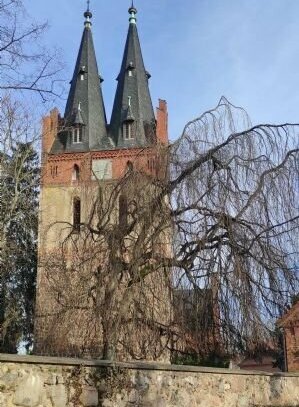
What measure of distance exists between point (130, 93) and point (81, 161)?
1799cm

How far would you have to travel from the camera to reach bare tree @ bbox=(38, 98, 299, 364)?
9109 millimetres

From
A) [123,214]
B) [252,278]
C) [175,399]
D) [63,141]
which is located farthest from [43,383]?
[63,141]

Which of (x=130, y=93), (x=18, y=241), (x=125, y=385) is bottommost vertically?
(x=125, y=385)

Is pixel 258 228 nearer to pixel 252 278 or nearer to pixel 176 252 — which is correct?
pixel 252 278

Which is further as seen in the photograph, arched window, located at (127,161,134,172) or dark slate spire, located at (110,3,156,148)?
dark slate spire, located at (110,3,156,148)

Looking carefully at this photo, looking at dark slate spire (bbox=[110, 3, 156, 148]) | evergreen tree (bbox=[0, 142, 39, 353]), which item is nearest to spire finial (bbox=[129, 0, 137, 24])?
dark slate spire (bbox=[110, 3, 156, 148])

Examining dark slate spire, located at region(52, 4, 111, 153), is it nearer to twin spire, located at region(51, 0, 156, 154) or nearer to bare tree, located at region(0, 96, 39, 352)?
twin spire, located at region(51, 0, 156, 154)

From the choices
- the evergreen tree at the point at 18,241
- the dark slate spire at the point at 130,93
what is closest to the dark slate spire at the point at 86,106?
the dark slate spire at the point at 130,93

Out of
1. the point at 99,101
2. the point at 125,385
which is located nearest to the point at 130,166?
the point at 125,385

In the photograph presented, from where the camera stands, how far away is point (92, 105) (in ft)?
109

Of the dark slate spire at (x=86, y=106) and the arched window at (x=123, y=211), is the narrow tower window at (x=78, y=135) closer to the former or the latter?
the dark slate spire at (x=86, y=106)

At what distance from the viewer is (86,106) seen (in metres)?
33.0

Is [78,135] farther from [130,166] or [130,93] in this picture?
[130,166]

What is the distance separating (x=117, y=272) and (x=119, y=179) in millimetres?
2063
